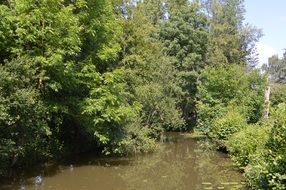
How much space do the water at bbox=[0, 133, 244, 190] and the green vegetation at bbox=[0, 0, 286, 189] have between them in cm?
73

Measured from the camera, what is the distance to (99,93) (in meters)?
18.5

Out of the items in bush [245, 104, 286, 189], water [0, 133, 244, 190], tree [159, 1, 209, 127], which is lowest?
water [0, 133, 244, 190]

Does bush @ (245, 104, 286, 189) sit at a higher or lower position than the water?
higher

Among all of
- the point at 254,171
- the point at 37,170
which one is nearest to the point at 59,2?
the point at 37,170

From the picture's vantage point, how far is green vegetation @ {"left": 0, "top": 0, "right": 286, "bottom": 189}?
44.4ft

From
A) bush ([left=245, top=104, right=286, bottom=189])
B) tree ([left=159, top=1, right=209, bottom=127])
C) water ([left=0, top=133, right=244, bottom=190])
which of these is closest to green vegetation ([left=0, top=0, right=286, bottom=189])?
bush ([left=245, top=104, right=286, bottom=189])

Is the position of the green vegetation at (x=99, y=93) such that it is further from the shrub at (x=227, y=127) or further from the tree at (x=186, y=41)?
the tree at (x=186, y=41)

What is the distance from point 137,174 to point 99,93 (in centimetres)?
419

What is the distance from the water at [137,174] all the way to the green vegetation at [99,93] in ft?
2.41

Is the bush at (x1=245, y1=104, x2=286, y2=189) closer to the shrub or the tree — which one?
the shrub

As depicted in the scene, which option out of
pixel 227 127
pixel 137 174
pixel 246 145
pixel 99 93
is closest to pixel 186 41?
pixel 227 127

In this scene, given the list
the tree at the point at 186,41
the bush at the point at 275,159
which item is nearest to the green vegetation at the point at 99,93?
the bush at the point at 275,159

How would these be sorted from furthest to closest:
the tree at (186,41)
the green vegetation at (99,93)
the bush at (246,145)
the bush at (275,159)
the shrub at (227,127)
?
the tree at (186,41) < the shrub at (227,127) < the bush at (246,145) < the green vegetation at (99,93) < the bush at (275,159)

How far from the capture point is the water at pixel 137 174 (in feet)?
48.1
